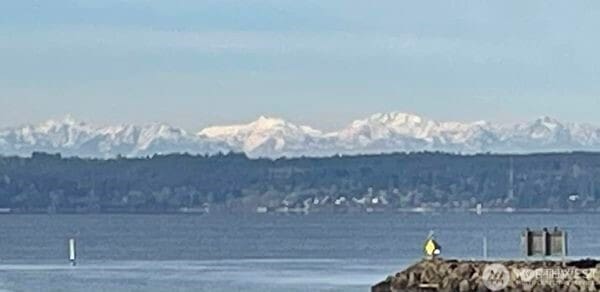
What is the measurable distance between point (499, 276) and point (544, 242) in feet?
5.00

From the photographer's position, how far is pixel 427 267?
58.5 meters

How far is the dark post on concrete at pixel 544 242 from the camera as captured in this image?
55406 mm

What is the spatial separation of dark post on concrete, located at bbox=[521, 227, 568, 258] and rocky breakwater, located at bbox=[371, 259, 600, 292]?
33 centimetres

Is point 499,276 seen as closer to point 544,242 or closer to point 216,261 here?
point 544,242

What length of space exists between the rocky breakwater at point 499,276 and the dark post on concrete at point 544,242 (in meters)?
0.33

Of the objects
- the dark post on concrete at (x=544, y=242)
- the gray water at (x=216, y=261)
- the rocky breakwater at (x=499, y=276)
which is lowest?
the gray water at (x=216, y=261)

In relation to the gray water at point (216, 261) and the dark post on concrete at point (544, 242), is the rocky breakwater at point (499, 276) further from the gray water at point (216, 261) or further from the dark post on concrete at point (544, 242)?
the gray water at point (216, 261)

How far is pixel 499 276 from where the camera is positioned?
56.1 metres

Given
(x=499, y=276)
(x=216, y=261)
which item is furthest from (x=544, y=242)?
(x=216, y=261)

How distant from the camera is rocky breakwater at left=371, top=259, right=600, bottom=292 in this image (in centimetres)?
5475

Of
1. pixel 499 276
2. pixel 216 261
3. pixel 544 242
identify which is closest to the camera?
→ pixel 544 242

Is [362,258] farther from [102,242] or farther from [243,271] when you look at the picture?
[102,242]

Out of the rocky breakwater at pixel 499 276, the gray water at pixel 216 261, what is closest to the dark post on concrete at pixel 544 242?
the rocky breakwater at pixel 499 276

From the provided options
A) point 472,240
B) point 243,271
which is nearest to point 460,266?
point 243,271
